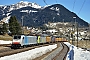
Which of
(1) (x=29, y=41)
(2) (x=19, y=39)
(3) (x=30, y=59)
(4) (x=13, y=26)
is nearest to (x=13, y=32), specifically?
(4) (x=13, y=26)

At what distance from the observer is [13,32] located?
126375 millimetres

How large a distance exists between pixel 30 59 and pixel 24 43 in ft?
93.2

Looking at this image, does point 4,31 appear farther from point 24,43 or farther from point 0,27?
point 24,43

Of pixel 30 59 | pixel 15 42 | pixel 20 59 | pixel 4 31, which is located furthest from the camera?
pixel 4 31

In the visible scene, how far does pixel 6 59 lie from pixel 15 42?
33051mm

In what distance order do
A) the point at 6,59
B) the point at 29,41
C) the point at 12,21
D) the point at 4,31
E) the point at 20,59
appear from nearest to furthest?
the point at 6,59 → the point at 20,59 → the point at 29,41 → the point at 4,31 → the point at 12,21

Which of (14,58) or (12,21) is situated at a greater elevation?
(12,21)

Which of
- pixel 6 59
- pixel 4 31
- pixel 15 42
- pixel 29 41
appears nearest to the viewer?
pixel 6 59

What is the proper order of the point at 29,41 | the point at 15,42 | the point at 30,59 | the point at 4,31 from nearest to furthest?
the point at 30,59
the point at 15,42
the point at 29,41
the point at 4,31

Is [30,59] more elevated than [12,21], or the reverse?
[12,21]

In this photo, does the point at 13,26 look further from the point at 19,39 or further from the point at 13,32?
the point at 19,39

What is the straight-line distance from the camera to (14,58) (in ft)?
74.5

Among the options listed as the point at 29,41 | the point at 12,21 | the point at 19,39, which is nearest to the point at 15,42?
the point at 19,39

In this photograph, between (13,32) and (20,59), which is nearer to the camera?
(20,59)
